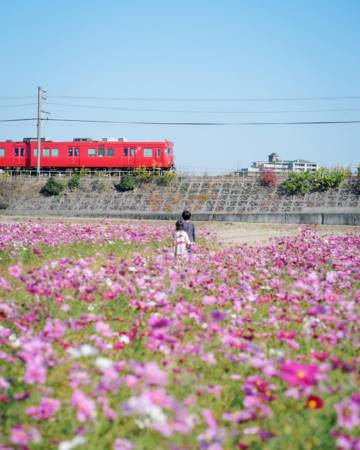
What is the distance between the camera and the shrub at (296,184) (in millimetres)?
43438

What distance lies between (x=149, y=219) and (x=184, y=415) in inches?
1257

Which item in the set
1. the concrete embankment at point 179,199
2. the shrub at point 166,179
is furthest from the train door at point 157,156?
the concrete embankment at point 179,199

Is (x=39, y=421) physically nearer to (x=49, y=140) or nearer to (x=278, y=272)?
(x=278, y=272)

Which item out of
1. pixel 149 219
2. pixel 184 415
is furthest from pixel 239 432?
pixel 149 219

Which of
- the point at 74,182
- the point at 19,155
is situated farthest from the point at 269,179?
the point at 19,155

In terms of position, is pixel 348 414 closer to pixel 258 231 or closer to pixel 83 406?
pixel 83 406

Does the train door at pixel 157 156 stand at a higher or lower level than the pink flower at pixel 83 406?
higher

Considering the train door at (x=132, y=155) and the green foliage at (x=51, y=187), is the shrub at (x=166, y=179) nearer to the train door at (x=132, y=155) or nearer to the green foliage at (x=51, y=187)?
the train door at (x=132, y=155)

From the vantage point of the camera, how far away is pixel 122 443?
2.50 meters

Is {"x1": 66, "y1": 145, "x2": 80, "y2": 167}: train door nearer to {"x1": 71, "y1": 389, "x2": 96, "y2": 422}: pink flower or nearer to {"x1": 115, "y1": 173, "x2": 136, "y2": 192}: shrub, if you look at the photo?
{"x1": 115, "y1": 173, "x2": 136, "y2": 192}: shrub

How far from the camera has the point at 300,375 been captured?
8.23 ft

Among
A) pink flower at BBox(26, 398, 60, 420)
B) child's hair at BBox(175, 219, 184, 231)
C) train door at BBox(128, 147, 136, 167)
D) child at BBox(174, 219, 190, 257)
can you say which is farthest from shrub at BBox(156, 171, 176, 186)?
pink flower at BBox(26, 398, 60, 420)

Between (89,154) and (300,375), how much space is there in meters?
48.1

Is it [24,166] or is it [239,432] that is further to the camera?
[24,166]
